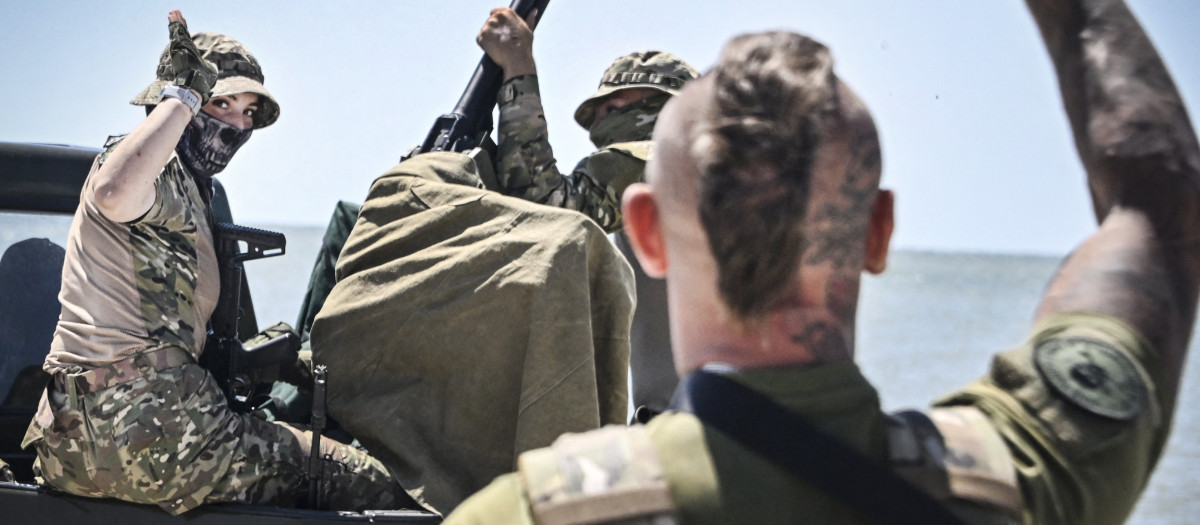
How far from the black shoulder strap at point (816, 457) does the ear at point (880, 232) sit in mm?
224

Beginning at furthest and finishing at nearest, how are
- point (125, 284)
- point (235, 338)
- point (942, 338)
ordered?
point (942, 338) → point (235, 338) → point (125, 284)

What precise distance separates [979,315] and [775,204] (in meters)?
41.1

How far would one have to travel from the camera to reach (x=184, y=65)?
3.32 metres

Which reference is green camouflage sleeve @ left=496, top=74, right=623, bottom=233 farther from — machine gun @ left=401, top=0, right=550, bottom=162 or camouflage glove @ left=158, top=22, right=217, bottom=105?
camouflage glove @ left=158, top=22, right=217, bottom=105

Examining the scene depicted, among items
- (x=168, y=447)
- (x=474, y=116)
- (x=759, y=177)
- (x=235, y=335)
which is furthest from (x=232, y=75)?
(x=759, y=177)

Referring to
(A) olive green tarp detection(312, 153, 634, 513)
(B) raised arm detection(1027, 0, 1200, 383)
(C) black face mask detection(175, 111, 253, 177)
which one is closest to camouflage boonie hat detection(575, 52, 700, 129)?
(A) olive green tarp detection(312, 153, 634, 513)

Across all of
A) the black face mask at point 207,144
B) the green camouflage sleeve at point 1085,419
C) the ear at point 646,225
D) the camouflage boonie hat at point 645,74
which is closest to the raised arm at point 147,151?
the black face mask at point 207,144

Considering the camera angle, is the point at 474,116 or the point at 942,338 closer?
the point at 474,116

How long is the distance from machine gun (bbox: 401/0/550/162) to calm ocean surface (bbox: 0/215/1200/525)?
4.81ft

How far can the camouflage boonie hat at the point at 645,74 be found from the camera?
13.8ft

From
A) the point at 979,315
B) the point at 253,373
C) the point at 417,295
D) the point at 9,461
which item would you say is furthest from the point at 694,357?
the point at 979,315

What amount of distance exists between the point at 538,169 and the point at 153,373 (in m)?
1.25

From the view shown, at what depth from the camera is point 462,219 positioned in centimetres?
329

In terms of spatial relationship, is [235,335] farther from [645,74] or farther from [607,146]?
[645,74]
